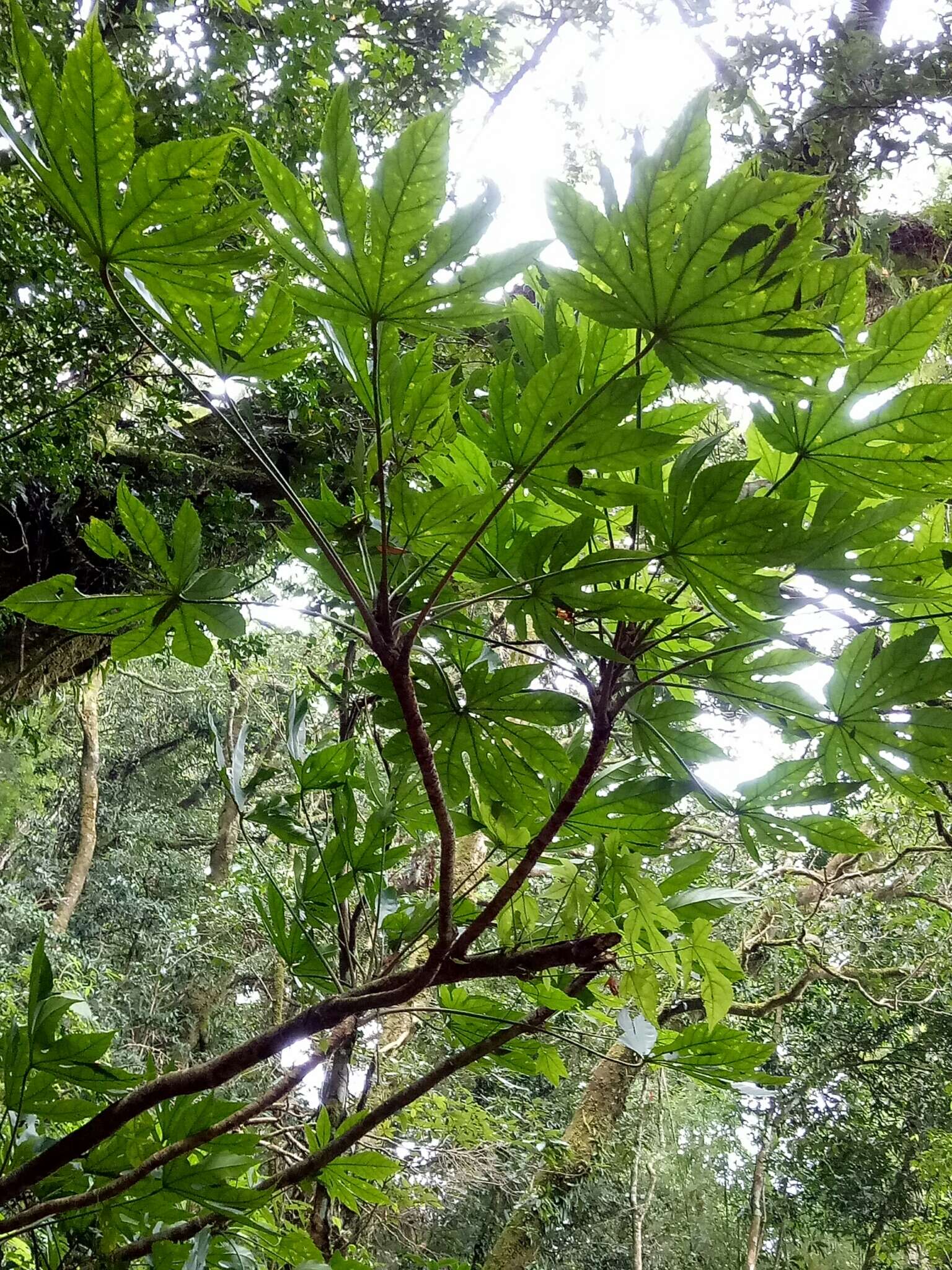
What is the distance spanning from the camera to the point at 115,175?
0.90 feet

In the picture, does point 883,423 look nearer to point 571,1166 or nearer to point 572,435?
point 572,435

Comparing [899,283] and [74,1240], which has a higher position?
[899,283]

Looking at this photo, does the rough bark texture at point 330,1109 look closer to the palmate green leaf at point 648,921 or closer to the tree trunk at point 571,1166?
the palmate green leaf at point 648,921

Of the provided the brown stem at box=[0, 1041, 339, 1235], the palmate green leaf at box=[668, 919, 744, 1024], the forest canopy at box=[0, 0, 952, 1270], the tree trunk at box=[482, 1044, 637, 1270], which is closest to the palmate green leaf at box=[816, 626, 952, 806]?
the forest canopy at box=[0, 0, 952, 1270]

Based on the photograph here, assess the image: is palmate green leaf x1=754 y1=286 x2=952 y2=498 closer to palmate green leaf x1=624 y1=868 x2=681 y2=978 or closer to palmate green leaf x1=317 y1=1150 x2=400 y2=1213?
palmate green leaf x1=624 y1=868 x2=681 y2=978

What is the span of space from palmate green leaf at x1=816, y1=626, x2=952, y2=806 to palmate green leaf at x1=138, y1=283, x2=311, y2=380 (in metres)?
0.30

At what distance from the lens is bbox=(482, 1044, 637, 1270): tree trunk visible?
2.84 metres

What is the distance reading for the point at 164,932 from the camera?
4.92m

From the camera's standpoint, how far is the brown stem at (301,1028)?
0.36 meters

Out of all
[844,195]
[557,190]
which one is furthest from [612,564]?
[844,195]

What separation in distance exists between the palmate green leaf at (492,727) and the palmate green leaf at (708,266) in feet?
0.59

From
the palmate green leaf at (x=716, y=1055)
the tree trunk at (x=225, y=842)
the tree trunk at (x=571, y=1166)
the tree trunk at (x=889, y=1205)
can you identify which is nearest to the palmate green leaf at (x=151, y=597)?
the palmate green leaf at (x=716, y=1055)

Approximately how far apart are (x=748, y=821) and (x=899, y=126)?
202 cm

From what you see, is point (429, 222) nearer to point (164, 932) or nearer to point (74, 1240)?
point (74, 1240)
